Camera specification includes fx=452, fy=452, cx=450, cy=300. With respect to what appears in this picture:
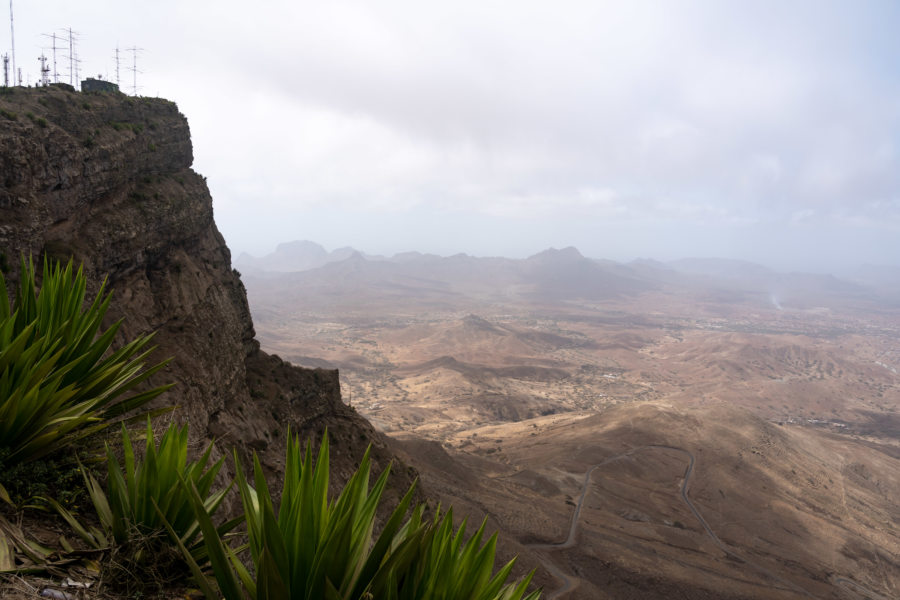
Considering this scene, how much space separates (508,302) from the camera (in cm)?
17625

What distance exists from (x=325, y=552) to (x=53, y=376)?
276cm

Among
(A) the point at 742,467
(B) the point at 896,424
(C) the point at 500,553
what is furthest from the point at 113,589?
(B) the point at 896,424

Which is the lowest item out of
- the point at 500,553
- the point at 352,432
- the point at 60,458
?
the point at 500,553

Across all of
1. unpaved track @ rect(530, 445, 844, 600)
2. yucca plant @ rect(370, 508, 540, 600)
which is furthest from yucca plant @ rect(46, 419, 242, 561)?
unpaved track @ rect(530, 445, 844, 600)

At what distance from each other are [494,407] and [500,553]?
39352mm

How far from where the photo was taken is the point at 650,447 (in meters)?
38.9

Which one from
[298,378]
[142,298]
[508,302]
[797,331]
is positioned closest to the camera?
[142,298]

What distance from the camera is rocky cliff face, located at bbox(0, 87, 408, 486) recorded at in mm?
10344

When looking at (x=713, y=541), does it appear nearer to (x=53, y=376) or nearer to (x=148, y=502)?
(x=148, y=502)

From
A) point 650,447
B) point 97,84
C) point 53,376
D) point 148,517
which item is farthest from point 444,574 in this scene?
point 650,447

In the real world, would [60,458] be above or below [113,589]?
above

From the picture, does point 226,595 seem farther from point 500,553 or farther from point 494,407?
point 494,407

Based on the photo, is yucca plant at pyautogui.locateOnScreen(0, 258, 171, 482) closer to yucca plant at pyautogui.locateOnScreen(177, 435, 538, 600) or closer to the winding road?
yucca plant at pyautogui.locateOnScreen(177, 435, 538, 600)

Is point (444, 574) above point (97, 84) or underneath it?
underneath
